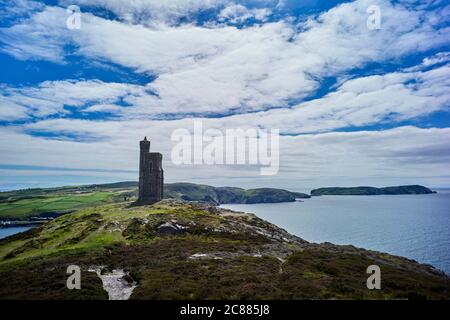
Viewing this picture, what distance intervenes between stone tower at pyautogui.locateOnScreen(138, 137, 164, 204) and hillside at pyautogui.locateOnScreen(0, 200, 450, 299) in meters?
24.9

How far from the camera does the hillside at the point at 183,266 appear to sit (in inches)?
985

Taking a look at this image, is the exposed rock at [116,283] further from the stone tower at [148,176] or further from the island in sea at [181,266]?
the stone tower at [148,176]

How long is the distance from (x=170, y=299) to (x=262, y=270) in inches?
486

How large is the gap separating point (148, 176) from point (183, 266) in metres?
57.0

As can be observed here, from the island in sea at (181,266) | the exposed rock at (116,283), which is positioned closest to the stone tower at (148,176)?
the island in sea at (181,266)

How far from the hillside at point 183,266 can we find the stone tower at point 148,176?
24.9 meters

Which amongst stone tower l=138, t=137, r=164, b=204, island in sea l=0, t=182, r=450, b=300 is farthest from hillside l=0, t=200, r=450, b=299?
stone tower l=138, t=137, r=164, b=204

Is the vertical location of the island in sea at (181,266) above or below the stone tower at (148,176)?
below

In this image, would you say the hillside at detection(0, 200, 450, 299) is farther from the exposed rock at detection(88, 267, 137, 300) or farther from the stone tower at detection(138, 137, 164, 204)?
the stone tower at detection(138, 137, 164, 204)

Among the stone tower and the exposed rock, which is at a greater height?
the stone tower

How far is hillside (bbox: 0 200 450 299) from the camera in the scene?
25.0 m

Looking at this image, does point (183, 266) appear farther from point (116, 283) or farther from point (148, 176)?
point (148, 176)
